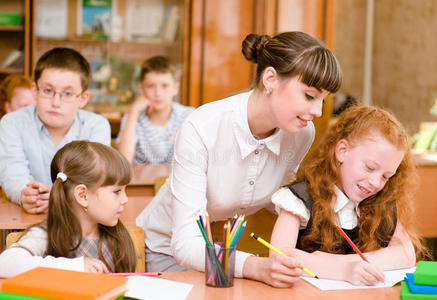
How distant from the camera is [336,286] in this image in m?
1.49

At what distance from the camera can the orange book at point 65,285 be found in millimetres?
1193

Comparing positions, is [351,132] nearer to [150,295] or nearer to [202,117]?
[202,117]

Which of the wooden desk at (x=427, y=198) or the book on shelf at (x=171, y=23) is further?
the book on shelf at (x=171, y=23)

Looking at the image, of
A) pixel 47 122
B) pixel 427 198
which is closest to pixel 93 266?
pixel 47 122

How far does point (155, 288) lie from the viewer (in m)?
1.39

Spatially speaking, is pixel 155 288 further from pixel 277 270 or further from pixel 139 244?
pixel 139 244

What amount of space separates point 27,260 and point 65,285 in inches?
15.5

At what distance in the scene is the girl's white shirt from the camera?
152 cm

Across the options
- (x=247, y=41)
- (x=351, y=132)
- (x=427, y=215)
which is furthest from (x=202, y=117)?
(x=427, y=215)

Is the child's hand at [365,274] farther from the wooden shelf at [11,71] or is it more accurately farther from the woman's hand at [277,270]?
the wooden shelf at [11,71]

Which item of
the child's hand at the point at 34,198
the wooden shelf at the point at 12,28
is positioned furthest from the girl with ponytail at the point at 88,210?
the wooden shelf at the point at 12,28

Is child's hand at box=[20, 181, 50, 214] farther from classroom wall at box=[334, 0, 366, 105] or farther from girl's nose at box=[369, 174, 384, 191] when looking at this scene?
classroom wall at box=[334, 0, 366, 105]

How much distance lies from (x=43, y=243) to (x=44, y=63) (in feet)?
3.69

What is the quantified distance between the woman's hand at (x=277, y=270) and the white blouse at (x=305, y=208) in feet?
0.81
